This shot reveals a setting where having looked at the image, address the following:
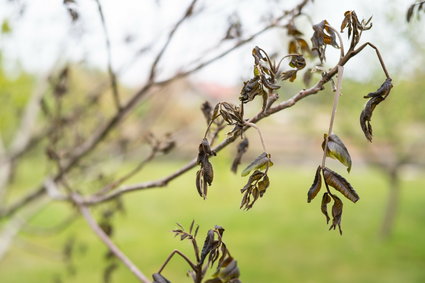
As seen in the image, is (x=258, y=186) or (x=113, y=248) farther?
(x=113, y=248)

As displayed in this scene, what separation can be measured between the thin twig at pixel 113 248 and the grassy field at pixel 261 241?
14.0 feet

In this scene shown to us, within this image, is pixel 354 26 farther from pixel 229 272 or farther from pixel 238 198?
pixel 238 198

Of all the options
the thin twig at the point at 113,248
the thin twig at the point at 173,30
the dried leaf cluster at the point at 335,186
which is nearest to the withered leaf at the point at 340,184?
the dried leaf cluster at the point at 335,186

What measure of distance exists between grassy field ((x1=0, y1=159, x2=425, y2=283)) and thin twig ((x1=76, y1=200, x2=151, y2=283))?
4.27 meters

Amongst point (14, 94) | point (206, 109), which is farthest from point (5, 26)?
point (14, 94)

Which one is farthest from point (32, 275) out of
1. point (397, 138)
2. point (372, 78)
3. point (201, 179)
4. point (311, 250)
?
point (201, 179)

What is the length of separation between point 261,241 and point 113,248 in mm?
10156

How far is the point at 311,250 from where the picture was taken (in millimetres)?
10586

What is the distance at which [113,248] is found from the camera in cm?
147

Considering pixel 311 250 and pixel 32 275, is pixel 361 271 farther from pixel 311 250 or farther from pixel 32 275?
pixel 32 275

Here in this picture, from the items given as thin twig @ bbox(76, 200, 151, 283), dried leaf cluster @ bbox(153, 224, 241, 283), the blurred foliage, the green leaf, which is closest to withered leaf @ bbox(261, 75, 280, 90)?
dried leaf cluster @ bbox(153, 224, 241, 283)

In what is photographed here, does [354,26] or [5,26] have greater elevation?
[5,26]

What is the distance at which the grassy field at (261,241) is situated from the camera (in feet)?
29.6

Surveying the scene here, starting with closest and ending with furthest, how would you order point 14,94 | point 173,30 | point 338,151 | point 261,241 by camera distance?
1. point 338,151
2. point 173,30
3. point 14,94
4. point 261,241
